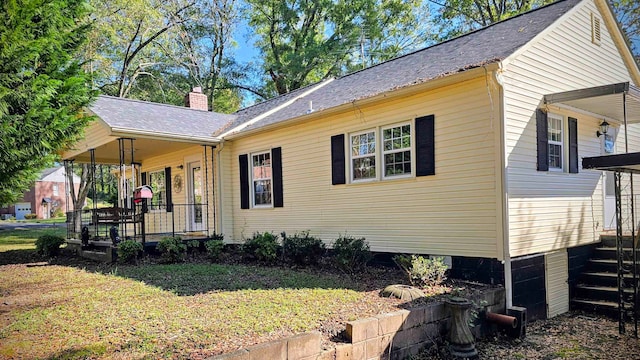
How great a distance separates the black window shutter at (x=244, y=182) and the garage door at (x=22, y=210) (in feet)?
157

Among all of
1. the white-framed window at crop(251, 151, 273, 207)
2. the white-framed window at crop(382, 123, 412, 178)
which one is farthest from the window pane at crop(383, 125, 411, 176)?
the white-framed window at crop(251, 151, 273, 207)

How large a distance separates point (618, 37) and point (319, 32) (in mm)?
18524

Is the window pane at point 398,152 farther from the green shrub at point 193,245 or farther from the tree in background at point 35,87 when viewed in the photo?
the green shrub at point 193,245

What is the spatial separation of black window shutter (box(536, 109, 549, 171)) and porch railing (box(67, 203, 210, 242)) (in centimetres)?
844

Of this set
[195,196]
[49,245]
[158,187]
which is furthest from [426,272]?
[158,187]

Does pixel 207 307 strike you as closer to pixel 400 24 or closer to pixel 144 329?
pixel 144 329

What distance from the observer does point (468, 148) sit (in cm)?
662

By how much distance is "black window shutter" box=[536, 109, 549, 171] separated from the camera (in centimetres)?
695

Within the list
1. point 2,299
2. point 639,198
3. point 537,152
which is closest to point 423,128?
point 537,152

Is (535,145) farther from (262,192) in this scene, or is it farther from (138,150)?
(138,150)

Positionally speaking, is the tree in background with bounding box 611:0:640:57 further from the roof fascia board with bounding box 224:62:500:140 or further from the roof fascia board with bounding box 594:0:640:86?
the roof fascia board with bounding box 224:62:500:140

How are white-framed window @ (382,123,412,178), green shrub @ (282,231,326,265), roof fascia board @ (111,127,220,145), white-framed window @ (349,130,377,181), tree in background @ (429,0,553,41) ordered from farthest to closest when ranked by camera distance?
tree in background @ (429,0,553,41) < roof fascia board @ (111,127,220,145) < green shrub @ (282,231,326,265) < white-framed window @ (349,130,377,181) < white-framed window @ (382,123,412,178)

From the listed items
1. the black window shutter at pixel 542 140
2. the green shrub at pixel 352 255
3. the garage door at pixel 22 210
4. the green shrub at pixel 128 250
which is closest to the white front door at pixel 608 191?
the black window shutter at pixel 542 140

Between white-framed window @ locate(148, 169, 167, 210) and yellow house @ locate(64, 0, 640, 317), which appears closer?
yellow house @ locate(64, 0, 640, 317)
